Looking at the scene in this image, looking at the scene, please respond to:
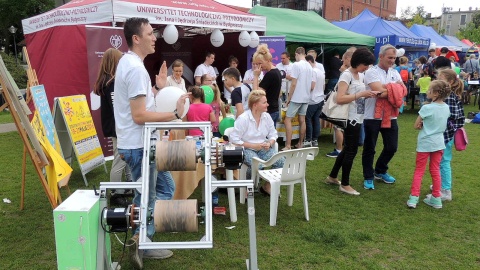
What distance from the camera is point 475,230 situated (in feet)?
12.0

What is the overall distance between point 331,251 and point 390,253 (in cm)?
50

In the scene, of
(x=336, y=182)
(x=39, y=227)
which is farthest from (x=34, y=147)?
(x=336, y=182)

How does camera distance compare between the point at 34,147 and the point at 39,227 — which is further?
the point at 39,227

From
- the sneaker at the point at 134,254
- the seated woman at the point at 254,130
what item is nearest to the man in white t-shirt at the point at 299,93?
the seated woman at the point at 254,130

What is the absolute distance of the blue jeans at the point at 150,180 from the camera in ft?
8.46

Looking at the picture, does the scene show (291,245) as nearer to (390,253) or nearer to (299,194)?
(390,253)

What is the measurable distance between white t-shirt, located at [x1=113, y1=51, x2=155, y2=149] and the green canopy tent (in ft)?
25.3

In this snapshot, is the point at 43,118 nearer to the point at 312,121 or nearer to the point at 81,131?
the point at 81,131

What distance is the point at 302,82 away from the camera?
21.1 feet

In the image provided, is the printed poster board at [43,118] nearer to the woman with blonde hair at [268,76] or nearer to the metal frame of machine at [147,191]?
the metal frame of machine at [147,191]

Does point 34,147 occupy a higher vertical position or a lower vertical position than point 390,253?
higher

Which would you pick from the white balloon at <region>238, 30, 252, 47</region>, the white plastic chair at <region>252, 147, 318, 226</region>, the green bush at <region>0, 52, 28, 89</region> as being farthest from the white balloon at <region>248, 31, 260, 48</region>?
the green bush at <region>0, 52, 28, 89</region>

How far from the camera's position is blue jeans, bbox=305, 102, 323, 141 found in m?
6.81

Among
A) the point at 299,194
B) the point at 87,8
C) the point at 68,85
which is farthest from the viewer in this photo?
the point at 68,85
